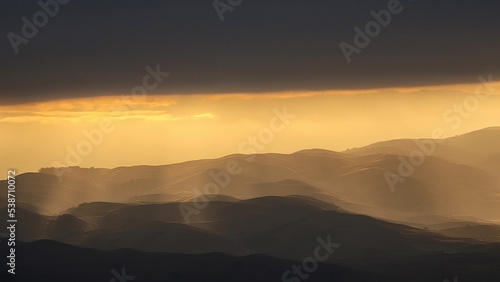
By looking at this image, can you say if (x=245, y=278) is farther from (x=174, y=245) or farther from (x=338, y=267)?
(x=174, y=245)

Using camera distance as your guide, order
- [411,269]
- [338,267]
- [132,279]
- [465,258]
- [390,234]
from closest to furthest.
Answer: [132,279]
[338,267]
[411,269]
[465,258]
[390,234]

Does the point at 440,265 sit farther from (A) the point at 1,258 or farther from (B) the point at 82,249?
(A) the point at 1,258

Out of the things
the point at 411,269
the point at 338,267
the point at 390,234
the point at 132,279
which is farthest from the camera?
the point at 390,234

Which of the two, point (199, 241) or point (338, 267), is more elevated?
point (199, 241)

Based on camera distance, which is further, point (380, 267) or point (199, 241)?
point (199, 241)

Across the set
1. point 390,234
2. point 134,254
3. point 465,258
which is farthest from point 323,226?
point 134,254

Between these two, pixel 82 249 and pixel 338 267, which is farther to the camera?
pixel 82 249

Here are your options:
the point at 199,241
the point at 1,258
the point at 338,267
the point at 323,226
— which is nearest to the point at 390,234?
the point at 323,226

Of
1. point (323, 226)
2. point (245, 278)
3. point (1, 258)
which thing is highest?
point (323, 226)

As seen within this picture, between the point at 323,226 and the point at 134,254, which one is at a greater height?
the point at 323,226
